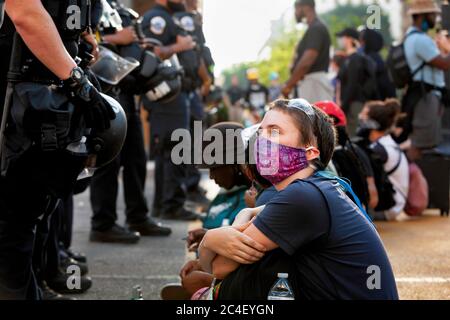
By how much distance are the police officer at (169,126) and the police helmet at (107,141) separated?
376 cm

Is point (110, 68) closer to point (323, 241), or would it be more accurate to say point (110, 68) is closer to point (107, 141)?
point (107, 141)

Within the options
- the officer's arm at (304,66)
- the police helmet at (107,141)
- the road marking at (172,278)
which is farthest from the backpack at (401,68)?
the police helmet at (107,141)

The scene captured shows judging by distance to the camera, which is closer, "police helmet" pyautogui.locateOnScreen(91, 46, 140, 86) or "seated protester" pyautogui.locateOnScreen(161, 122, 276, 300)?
"seated protester" pyautogui.locateOnScreen(161, 122, 276, 300)

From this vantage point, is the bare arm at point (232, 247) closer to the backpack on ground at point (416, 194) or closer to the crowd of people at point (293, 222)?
the crowd of people at point (293, 222)

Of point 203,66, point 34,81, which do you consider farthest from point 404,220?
point 34,81

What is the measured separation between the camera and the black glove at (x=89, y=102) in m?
3.73

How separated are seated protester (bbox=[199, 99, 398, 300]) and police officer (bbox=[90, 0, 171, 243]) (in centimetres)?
324

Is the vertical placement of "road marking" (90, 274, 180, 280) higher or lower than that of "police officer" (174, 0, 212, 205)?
lower

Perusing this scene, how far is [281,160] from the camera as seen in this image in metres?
2.99

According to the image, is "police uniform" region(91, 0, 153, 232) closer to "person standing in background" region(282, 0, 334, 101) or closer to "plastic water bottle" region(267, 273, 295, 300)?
"person standing in background" region(282, 0, 334, 101)

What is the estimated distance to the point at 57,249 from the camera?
5.14 metres

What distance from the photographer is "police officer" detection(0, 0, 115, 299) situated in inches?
145

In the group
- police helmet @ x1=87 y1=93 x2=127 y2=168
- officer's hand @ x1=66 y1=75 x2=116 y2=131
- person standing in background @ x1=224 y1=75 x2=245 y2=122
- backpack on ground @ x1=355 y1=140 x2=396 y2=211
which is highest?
officer's hand @ x1=66 y1=75 x2=116 y2=131

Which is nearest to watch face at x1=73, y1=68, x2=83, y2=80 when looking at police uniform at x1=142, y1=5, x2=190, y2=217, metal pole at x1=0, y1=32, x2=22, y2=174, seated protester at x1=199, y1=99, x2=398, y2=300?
metal pole at x1=0, y1=32, x2=22, y2=174
